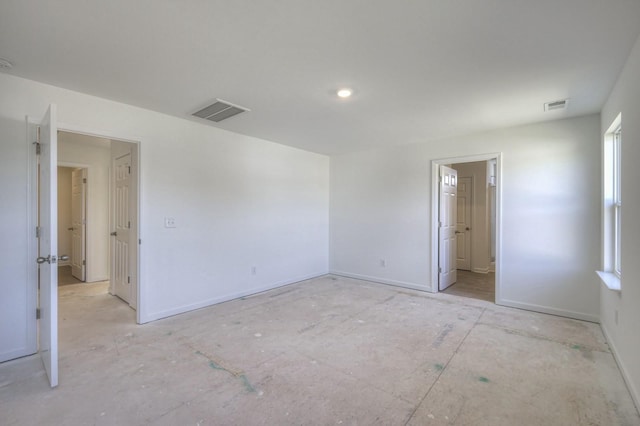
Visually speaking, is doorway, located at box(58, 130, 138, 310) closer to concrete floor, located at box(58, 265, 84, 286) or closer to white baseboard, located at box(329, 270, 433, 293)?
concrete floor, located at box(58, 265, 84, 286)

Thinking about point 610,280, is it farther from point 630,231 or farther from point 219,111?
point 219,111

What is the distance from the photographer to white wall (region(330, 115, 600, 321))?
3.49m

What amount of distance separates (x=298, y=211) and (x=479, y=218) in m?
3.96

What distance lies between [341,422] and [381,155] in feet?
13.8

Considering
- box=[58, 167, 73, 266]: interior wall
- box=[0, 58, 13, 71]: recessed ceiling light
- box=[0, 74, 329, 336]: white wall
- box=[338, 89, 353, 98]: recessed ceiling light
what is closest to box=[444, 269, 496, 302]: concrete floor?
box=[0, 74, 329, 336]: white wall

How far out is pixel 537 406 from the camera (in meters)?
1.97

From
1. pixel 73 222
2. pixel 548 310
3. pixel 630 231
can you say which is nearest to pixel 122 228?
pixel 73 222

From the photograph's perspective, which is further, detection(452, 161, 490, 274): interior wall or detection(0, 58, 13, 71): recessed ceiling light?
detection(452, 161, 490, 274): interior wall

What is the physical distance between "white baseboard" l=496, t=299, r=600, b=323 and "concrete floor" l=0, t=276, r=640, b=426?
155 mm

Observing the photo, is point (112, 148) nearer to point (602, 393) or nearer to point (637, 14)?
point (637, 14)

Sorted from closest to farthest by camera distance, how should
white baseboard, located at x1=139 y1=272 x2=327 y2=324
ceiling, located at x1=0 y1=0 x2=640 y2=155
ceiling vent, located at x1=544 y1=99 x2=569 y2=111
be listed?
1. ceiling, located at x1=0 y1=0 x2=640 y2=155
2. ceiling vent, located at x1=544 y1=99 x2=569 y2=111
3. white baseboard, located at x1=139 y1=272 x2=327 y2=324

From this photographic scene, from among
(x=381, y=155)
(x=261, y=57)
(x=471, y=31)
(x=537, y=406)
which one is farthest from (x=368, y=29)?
(x=381, y=155)

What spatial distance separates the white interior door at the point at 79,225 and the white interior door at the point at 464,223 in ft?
23.8

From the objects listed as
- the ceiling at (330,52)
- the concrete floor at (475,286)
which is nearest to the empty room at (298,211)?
the ceiling at (330,52)
